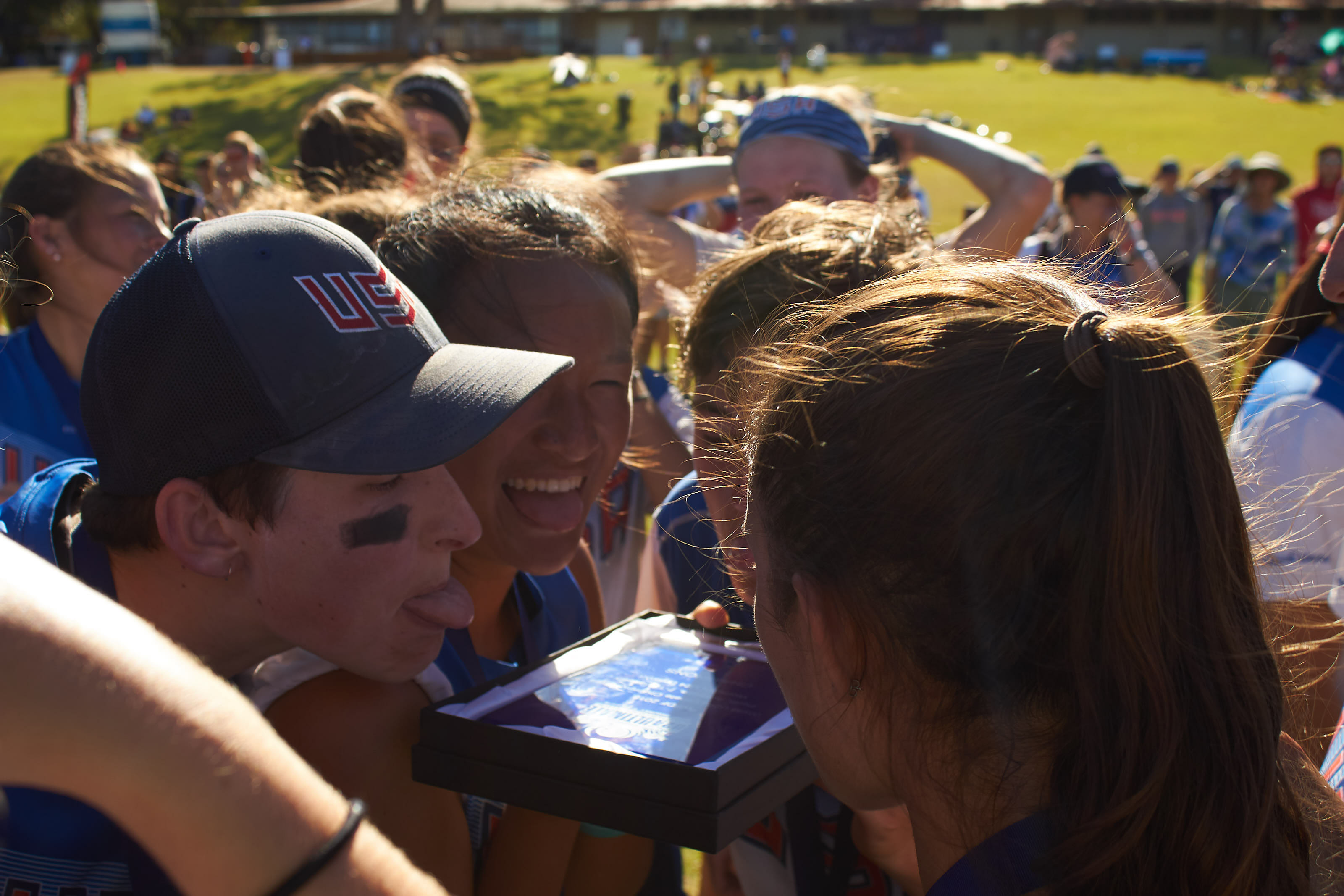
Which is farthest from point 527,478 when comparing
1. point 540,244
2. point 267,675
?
point 267,675

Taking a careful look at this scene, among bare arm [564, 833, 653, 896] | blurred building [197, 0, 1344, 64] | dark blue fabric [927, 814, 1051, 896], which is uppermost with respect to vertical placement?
blurred building [197, 0, 1344, 64]

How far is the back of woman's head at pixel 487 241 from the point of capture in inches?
81.4

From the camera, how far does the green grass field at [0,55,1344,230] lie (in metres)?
34.1

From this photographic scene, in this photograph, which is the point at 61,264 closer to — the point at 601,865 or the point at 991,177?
the point at 601,865

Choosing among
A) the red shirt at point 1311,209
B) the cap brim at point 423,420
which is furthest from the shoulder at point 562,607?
the red shirt at point 1311,209

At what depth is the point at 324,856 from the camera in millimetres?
733

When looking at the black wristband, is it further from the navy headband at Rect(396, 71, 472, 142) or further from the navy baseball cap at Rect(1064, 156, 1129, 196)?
the navy baseball cap at Rect(1064, 156, 1129, 196)

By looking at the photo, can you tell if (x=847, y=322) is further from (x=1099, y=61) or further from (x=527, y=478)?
(x=1099, y=61)

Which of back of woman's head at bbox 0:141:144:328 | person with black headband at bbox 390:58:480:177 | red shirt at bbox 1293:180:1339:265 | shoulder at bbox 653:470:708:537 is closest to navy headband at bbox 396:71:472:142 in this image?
person with black headband at bbox 390:58:480:177

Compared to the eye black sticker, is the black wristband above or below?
above

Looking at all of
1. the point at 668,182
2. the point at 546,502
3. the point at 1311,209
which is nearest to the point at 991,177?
the point at 668,182

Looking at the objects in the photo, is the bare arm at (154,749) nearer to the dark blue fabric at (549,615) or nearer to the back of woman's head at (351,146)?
the dark blue fabric at (549,615)

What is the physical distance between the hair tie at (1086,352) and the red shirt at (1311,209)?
45.1 feet

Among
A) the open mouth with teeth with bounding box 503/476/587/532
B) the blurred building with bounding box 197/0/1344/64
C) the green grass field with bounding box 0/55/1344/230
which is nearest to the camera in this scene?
the open mouth with teeth with bounding box 503/476/587/532
